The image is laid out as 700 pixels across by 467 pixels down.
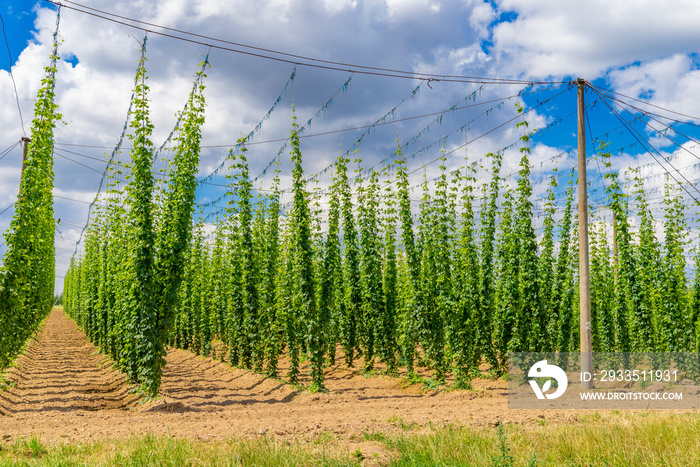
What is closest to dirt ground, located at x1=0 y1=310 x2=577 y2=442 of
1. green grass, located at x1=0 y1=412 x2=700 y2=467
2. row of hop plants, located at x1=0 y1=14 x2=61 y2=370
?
green grass, located at x1=0 y1=412 x2=700 y2=467

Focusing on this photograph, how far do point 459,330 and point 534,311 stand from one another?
220 centimetres

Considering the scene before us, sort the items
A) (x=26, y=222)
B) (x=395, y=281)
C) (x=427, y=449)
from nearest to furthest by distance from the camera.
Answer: (x=427, y=449) → (x=26, y=222) → (x=395, y=281)

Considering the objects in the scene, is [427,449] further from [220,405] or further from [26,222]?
[26,222]

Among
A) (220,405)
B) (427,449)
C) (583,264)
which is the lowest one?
(220,405)

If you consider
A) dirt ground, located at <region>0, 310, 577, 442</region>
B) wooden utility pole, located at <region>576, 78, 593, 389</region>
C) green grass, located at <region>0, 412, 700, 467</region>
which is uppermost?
wooden utility pole, located at <region>576, 78, 593, 389</region>

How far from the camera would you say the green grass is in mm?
5711

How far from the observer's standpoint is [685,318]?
14555mm

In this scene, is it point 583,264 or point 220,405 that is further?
point 220,405

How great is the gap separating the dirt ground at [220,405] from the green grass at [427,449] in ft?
2.46

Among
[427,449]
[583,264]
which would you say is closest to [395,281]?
[583,264]

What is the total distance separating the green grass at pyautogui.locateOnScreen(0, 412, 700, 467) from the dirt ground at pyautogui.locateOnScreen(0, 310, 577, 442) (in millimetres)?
750

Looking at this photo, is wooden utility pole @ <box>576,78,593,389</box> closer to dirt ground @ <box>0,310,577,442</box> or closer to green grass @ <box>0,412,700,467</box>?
dirt ground @ <box>0,310,577,442</box>

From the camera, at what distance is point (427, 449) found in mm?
6293

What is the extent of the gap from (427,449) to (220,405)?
25.3 feet
